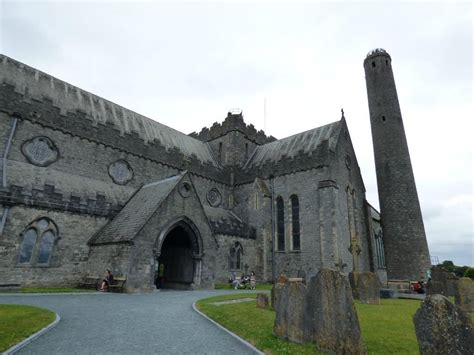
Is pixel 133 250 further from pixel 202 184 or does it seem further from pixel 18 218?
pixel 202 184

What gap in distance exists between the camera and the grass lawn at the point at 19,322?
5852 millimetres

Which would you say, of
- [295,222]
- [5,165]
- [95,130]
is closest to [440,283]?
[295,222]

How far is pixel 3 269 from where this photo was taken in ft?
44.0

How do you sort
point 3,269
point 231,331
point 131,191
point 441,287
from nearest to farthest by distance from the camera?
point 231,331 → point 3,269 → point 441,287 → point 131,191

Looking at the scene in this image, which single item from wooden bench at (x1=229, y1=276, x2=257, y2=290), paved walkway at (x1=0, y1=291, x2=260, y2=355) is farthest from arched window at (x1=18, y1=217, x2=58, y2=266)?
wooden bench at (x1=229, y1=276, x2=257, y2=290)

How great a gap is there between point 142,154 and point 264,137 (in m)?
17.7

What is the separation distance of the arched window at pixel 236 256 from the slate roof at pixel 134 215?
805cm

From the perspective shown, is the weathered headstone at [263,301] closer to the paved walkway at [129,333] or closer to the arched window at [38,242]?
the paved walkway at [129,333]

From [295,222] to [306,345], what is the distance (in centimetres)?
1891

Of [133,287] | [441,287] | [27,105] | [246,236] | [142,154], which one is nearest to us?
[133,287]

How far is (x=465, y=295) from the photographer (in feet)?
40.4

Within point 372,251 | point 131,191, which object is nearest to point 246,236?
point 131,191

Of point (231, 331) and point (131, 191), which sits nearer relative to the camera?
point (231, 331)


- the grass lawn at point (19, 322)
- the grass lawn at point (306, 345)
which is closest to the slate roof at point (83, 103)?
the grass lawn at point (19, 322)
